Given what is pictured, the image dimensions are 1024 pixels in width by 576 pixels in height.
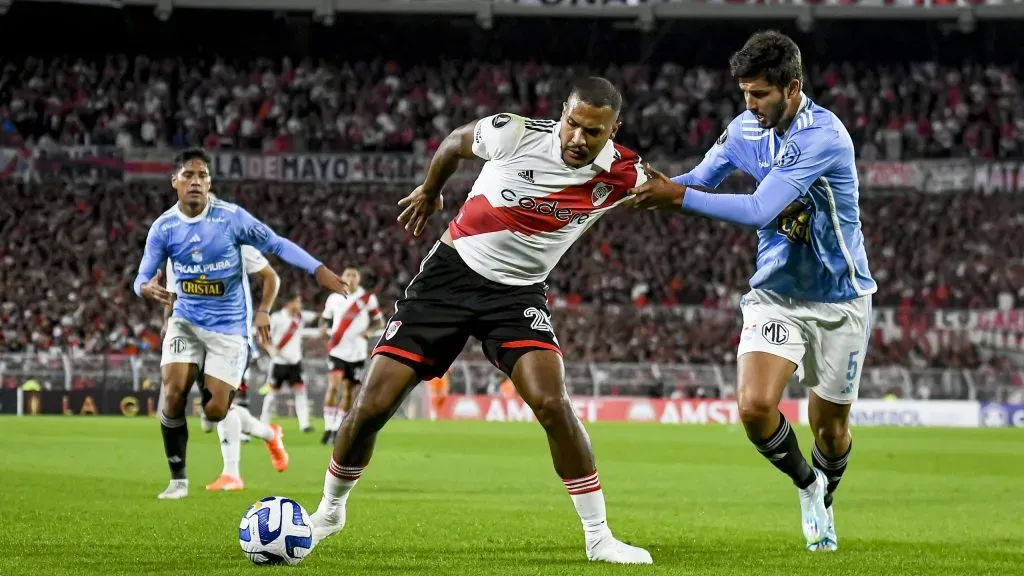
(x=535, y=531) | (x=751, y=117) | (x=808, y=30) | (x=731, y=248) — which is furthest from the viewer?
(x=808, y=30)

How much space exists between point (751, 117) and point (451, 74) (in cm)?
3098

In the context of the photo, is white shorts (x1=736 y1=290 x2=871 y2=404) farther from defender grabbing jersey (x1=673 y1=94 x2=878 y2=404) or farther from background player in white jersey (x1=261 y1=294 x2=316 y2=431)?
background player in white jersey (x1=261 y1=294 x2=316 y2=431)

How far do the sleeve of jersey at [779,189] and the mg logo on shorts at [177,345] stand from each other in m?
5.19

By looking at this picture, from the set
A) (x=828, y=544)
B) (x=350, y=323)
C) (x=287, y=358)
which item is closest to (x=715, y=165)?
(x=828, y=544)

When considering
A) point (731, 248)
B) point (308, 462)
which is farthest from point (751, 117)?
point (731, 248)

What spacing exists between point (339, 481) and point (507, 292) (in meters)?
1.23

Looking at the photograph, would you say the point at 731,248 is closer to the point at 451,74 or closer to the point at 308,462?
the point at 451,74

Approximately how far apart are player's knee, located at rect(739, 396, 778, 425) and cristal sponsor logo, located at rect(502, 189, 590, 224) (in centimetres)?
138

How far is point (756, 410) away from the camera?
7.07m

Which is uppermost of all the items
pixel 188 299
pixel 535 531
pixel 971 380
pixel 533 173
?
pixel 533 173

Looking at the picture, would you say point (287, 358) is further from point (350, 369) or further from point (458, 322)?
point (458, 322)

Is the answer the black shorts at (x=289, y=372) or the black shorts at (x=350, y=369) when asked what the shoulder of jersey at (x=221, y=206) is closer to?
the black shorts at (x=350, y=369)

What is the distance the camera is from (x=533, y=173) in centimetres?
664

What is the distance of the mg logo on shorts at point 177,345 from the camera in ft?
33.7
